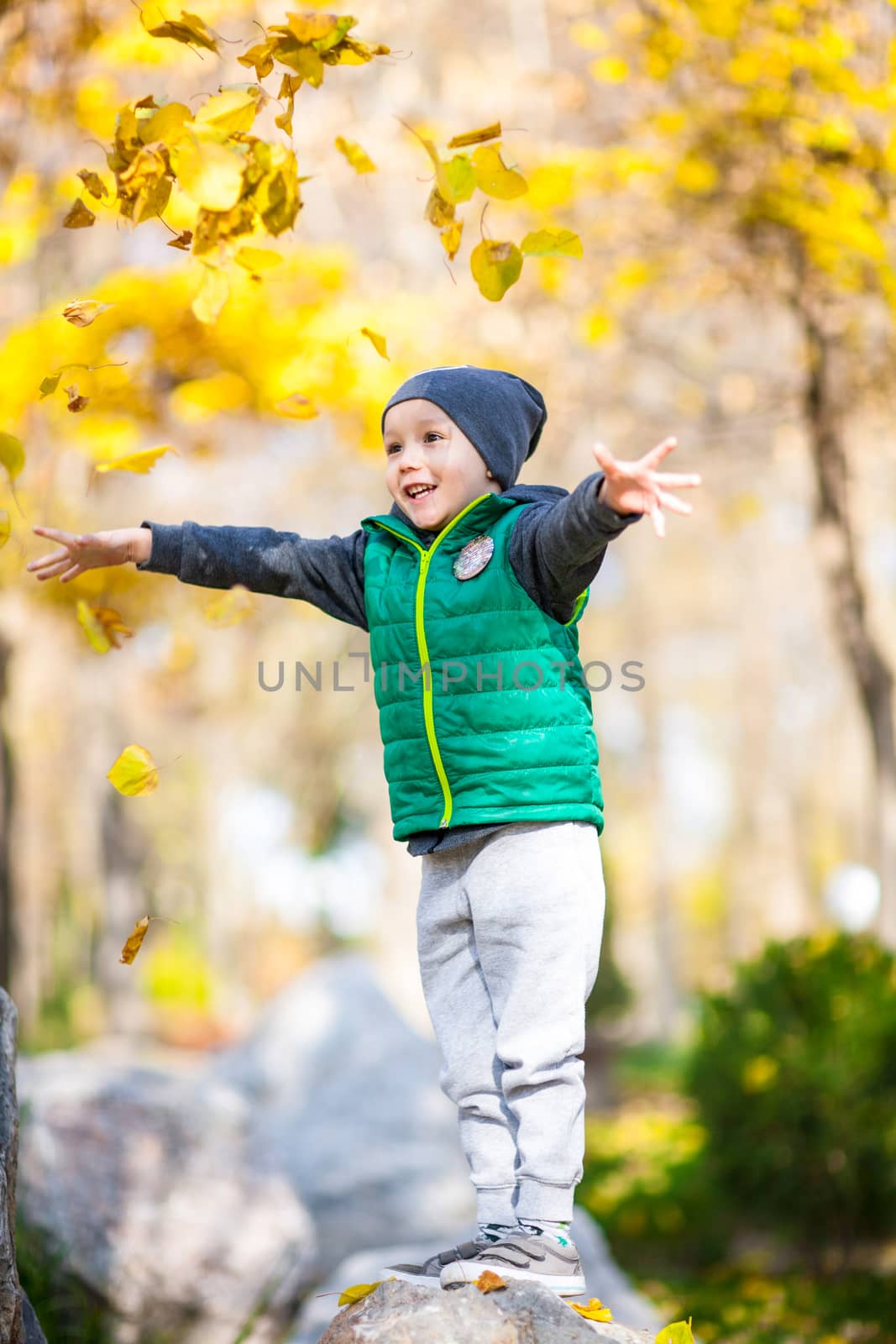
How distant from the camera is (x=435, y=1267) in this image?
2.08 m

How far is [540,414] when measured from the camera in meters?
2.40

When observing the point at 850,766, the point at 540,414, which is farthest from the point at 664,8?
the point at 850,766

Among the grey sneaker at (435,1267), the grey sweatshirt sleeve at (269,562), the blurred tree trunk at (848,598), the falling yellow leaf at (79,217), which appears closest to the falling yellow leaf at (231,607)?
the grey sweatshirt sleeve at (269,562)

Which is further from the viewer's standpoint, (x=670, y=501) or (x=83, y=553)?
(x=83, y=553)

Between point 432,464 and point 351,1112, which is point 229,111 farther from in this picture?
point 351,1112

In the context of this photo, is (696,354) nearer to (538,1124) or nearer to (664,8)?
(664,8)

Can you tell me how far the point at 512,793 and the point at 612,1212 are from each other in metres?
5.15

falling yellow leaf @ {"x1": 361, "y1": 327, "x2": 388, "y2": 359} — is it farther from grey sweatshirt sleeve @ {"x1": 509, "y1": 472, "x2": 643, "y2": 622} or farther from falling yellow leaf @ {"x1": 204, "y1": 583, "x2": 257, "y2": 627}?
falling yellow leaf @ {"x1": 204, "y1": 583, "x2": 257, "y2": 627}

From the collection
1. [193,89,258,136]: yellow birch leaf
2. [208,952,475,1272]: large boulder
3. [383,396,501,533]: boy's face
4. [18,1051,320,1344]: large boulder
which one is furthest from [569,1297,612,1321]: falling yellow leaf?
[208,952,475,1272]: large boulder

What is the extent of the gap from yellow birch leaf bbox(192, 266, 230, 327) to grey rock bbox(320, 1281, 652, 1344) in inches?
60.7

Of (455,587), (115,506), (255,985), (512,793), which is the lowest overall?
(255,985)

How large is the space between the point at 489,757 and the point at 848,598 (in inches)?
162

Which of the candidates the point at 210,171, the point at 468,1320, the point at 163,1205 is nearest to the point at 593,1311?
the point at 468,1320

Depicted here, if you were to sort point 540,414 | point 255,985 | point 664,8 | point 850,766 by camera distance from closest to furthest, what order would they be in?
point 540,414
point 664,8
point 255,985
point 850,766
